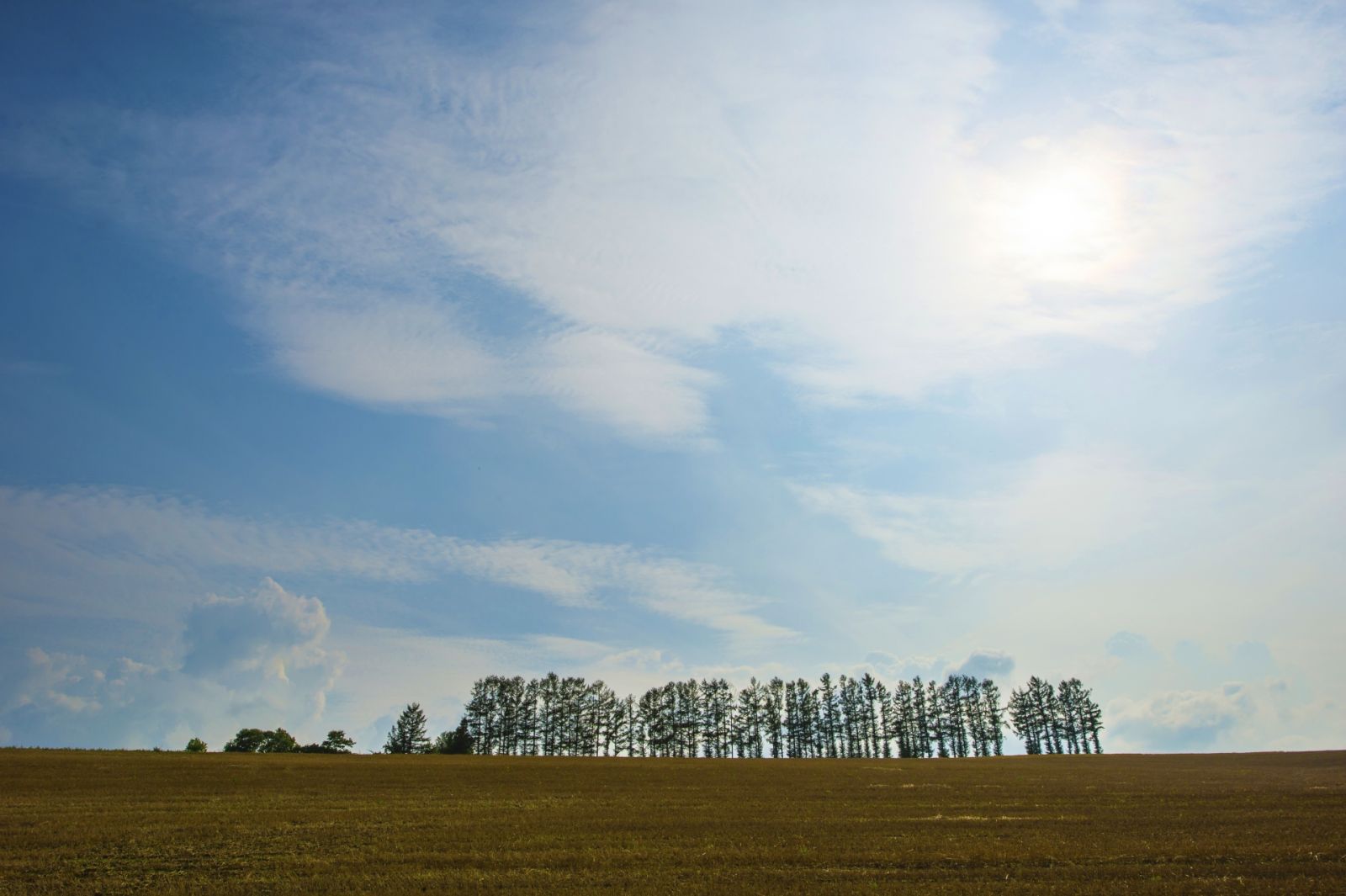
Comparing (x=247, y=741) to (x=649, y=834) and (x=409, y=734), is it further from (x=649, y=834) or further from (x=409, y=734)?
(x=649, y=834)

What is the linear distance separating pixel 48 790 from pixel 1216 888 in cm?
5868

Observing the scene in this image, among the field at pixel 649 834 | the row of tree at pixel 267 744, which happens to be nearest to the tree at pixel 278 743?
the row of tree at pixel 267 744

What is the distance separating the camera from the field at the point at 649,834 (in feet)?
79.7

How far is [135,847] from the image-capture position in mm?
28875

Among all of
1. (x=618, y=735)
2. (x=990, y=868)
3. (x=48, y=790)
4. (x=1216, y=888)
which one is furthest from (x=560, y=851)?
(x=618, y=735)

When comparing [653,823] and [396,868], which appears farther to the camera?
[653,823]

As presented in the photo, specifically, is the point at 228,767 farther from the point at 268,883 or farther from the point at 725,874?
the point at 725,874

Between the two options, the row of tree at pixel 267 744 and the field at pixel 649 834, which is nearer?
the field at pixel 649 834

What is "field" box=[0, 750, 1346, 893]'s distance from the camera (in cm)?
2428

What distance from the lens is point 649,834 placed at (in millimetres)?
32844

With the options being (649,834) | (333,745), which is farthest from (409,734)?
(649,834)

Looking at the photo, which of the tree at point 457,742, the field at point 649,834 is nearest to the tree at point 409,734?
the tree at point 457,742

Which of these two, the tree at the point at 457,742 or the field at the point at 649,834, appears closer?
the field at the point at 649,834

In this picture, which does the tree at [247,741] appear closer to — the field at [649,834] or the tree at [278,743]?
the tree at [278,743]
